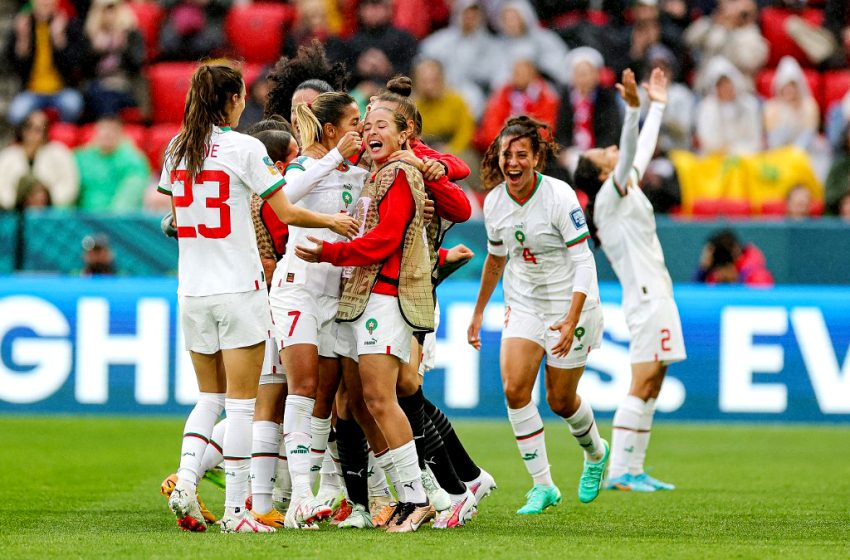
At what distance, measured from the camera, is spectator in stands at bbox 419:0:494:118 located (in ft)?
51.6

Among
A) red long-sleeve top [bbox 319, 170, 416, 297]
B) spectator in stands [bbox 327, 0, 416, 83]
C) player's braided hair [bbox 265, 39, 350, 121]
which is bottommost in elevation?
red long-sleeve top [bbox 319, 170, 416, 297]

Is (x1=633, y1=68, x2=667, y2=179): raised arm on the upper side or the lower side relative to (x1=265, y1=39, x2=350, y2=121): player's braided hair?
lower

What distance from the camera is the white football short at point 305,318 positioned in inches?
260

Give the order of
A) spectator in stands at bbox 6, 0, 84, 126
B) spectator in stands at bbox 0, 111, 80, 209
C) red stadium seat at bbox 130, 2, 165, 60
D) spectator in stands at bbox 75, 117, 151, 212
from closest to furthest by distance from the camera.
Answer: spectator in stands at bbox 0, 111, 80, 209 < spectator in stands at bbox 75, 117, 151, 212 < spectator in stands at bbox 6, 0, 84, 126 < red stadium seat at bbox 130, 2, 165, 60

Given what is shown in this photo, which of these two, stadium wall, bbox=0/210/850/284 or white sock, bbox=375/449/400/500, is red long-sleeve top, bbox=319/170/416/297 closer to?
white sock, bbox=375/449/400/500

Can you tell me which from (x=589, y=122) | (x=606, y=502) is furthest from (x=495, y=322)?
(x=606, y=502)

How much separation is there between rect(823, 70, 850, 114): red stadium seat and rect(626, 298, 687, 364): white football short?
25.9 feet

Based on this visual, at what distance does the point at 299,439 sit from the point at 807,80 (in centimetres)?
1108

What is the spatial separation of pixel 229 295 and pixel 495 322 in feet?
19.4

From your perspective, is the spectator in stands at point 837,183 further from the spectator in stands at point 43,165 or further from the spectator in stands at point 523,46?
the spectator in stands at point 43,165

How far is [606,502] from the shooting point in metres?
8.07

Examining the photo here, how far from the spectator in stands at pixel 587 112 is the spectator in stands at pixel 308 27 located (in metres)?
2.96

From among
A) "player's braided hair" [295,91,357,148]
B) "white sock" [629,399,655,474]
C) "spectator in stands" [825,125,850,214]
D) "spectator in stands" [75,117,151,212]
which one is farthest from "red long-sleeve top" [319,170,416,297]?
"spectator in stands" [825,125,850,214]

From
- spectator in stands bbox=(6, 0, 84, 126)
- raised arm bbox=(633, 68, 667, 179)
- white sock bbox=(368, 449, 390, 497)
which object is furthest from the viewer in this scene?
spectator in stands bbox=(6, 0, 84, 126)
